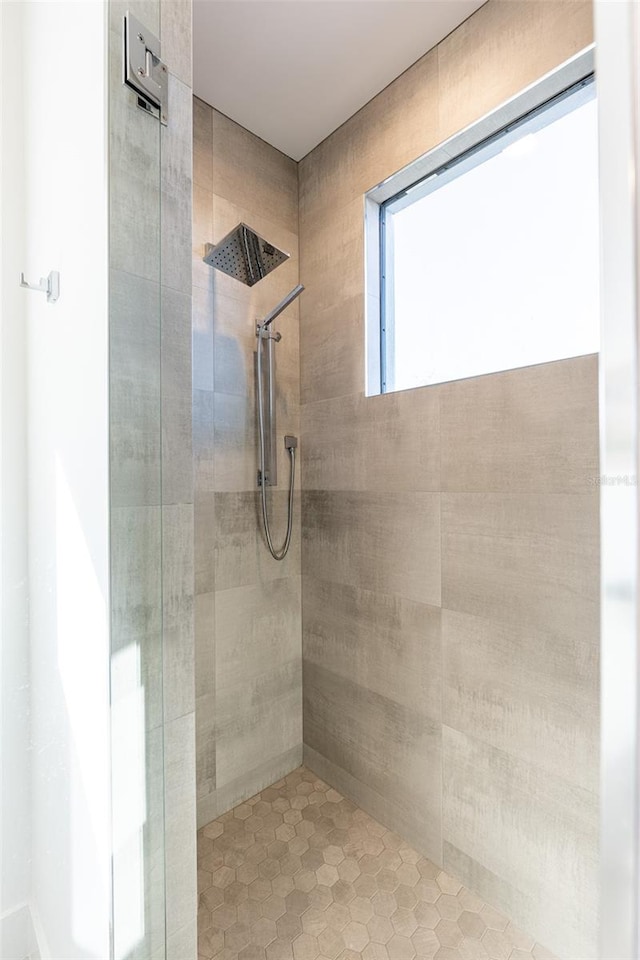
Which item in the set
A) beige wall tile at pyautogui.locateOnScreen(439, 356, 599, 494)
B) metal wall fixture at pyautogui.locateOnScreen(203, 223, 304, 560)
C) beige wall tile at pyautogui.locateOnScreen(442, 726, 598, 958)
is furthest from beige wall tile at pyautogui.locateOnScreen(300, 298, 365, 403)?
beige wall tile at pyautogui.locateOnScreen(442, 726, 598, 958)

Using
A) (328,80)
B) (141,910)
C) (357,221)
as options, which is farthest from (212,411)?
(141,910)

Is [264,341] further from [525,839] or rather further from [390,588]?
[525,839]

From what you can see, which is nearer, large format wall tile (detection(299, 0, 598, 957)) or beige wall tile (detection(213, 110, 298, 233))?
large format wall tile (detection(299, 0, 598, 957))

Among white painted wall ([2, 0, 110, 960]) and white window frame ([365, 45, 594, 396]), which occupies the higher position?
white window frame ([365, 45, 594, 396])

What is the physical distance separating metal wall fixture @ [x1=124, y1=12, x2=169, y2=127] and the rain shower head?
1.86 feet

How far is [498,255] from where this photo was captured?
→ 1.43 meters

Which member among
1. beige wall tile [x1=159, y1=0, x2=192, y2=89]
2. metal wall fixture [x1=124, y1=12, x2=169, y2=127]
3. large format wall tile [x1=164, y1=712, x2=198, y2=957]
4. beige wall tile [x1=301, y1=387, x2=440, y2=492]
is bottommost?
large format wall tile [x1=164, y1=712, x2=198, y2=957]

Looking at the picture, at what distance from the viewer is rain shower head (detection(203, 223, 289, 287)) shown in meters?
1.49

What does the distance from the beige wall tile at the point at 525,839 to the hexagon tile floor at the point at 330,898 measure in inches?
2.5

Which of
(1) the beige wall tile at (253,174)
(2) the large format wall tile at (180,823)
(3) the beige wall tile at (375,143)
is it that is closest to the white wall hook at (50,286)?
(2) the large format wall tile at (180,823)

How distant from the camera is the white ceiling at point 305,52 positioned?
138 centimetres

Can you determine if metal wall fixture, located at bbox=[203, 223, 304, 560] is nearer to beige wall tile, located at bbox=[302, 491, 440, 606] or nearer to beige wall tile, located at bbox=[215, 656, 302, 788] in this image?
beige wall tile, located at bbox=[302, 491, 440, 606]

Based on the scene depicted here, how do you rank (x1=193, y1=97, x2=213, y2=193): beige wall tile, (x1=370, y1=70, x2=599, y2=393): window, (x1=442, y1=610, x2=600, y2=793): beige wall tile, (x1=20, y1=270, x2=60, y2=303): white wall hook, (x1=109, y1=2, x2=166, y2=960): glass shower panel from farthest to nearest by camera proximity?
(x1=193, y1=97, x2=213, y2=193): beige wall tile → (x1=370, y1=70, x2=599, y2=393): window → (x1=442, y1=610, x2=600, y2=793): beige wall tile → (x1=20, y1=270, x2=60, y2=303): white wall hook → (x1=109, y1=2, x2=166, y2=960): glass shower panel

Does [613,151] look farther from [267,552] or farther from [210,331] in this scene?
[267,552]
